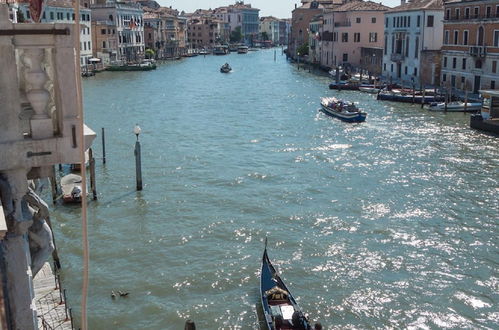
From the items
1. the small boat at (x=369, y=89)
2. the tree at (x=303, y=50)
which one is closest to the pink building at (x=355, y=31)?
the small boat at (x=369, y=89)

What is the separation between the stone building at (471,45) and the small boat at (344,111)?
27.7 feet

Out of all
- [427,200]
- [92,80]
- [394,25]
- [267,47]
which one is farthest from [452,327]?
[267,47]

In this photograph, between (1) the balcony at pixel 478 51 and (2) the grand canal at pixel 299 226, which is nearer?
(2) the grand canal at pixel 299 226

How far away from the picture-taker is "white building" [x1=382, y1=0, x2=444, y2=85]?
42.2 meters

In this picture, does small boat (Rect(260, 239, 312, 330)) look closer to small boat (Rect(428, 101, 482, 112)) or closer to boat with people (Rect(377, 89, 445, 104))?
small boat (Rect(428, 101, 482, 112))

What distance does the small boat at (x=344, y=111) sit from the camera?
30430 millimetres

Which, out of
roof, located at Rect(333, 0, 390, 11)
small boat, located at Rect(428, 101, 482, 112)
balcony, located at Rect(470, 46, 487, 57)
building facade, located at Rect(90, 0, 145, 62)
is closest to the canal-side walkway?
small boat, located at Rect(428, 101, 482, 112)

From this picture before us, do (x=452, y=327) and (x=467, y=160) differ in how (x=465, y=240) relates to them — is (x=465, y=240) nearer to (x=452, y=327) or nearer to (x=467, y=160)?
(x=452, y=327)

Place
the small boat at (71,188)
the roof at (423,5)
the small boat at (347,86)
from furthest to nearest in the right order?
1. the small boat at (347,86)
2. the roof at (423,5)
3. the small boat at (71,188)

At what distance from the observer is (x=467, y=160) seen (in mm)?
21891

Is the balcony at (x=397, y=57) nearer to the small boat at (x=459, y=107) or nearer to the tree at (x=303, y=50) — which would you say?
the small boat at (x=459, y=107)

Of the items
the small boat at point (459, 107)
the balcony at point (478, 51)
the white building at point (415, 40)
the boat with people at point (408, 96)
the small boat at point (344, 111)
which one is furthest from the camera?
the white building at point (415, 40)

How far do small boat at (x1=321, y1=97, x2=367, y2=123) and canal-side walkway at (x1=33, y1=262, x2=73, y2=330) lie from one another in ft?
72.5

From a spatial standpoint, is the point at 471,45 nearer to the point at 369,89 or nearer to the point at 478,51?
the point at 478,51
